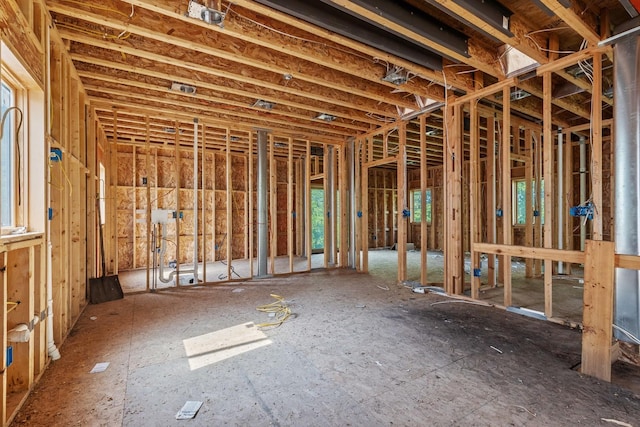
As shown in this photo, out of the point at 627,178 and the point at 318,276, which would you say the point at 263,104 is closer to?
the point at 318,276

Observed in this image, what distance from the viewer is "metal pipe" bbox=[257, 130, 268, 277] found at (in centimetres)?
585

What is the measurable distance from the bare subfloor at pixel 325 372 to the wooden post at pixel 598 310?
137mm

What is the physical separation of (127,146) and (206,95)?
154 inches

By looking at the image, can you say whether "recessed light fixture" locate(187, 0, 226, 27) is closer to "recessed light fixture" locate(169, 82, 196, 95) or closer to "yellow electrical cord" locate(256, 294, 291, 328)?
"recessed light fixture" locate(169, 82, 196, 95)

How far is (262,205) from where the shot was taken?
19.4 ft

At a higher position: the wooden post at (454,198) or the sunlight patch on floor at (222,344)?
the wooden post at (454,198)

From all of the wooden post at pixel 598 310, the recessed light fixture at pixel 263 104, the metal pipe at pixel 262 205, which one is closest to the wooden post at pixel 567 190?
the wooden post at pixel 598 310

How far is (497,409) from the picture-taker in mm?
1854

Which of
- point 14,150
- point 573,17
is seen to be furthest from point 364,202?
point 14,150

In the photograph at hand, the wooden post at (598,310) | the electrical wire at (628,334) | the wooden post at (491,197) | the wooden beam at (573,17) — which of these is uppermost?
the wooden beam at (573,17)

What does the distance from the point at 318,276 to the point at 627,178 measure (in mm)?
4684

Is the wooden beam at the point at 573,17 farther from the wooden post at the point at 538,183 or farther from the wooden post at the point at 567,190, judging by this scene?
the wooden post at the point at 567,190

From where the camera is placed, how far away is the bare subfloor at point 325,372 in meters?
1.81

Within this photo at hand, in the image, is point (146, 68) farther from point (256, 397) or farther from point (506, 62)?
point (506, 62)
